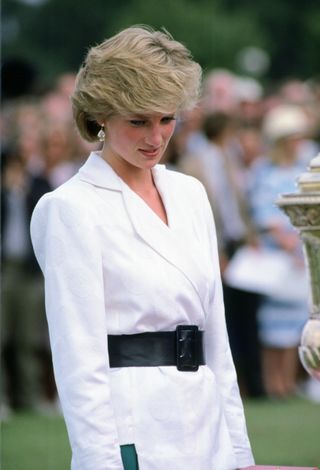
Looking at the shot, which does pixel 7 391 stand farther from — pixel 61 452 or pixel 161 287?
pixel 161 287

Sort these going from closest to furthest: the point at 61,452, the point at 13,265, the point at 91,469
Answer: the point at 91,469, the point at 61,452, the point at 13,265

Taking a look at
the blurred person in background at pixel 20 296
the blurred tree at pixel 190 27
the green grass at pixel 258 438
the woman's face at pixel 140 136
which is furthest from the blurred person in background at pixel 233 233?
the blurred tree at pixel 190 27

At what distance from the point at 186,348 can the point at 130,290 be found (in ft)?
0.82

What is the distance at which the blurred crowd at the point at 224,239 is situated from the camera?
1120cm

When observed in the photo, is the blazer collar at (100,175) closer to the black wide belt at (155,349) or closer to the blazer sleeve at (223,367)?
the blazer sleeve at (223,367)

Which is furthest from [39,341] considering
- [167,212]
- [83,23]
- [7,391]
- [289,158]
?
[83,23]

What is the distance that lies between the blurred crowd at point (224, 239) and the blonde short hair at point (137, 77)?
6.26 m

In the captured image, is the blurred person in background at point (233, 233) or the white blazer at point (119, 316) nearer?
the white blazer at point (119, 316)

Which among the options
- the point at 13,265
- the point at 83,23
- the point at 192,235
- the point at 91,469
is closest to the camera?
the point at 91,469

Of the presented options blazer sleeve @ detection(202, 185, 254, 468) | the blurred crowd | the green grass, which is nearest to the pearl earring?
blazer sleeve @ detection(202, 185, 254, 468)

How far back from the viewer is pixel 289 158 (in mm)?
11781

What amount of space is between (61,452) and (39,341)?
243 cm

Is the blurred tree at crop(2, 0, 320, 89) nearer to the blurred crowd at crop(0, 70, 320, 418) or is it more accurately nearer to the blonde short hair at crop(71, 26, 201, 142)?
the blurred crowd at crop(0, 70, 320, 418)

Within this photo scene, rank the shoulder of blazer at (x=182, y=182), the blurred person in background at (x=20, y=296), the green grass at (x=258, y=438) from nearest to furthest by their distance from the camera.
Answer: the shoulder of blazer at (x=182, y=182)
the green grass at (x=258, y=438)
the blurred person in background at (x=20, y=296)
